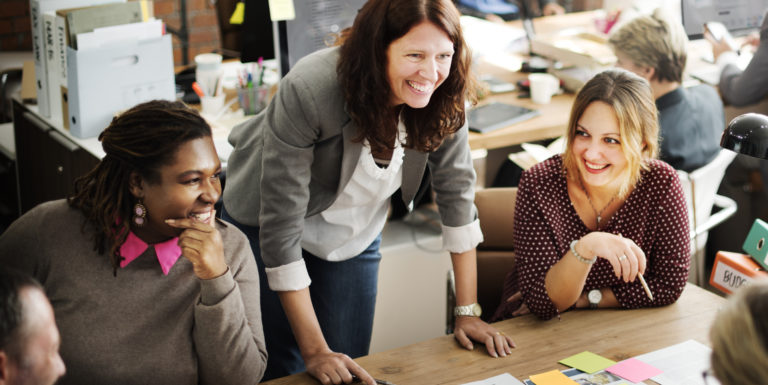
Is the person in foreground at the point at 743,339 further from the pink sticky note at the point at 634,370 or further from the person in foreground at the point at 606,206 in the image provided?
the person in foreground at the point at 606,206

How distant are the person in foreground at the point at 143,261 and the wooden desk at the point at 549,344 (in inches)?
6.9

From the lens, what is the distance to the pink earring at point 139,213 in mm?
1385

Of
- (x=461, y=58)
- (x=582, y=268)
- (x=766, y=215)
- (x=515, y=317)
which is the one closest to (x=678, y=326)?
(x=582, y=268)

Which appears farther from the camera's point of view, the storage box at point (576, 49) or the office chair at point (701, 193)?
the storage box at point (576, 49)

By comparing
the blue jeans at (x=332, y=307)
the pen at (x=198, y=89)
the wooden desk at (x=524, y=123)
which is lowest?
the blue jeans at (x=332, y=307)

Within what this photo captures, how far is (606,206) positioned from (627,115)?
217 mm

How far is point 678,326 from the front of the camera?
166cm

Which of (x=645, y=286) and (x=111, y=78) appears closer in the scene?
(x=645, y=286)

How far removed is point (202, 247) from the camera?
1346mm

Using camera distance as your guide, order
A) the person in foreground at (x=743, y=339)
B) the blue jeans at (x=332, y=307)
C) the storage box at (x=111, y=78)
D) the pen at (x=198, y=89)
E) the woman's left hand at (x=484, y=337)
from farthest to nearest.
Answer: the pen at (x=198, y=89), the storage box at (x=111, y=78), the blue jeans at (x=332, y=307), the woman's left hand at (x=484, y=337), the person in foreground at (x=743, y=339)

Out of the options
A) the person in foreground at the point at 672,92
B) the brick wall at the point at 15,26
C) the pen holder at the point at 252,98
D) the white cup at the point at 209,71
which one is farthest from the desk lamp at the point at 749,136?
the brick wall at the point at 15,26

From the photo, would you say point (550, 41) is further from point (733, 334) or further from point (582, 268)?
point (733, 334)

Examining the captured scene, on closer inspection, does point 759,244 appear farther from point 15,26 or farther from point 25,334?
point 15,26

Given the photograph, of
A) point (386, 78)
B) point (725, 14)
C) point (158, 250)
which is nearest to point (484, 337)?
point (386, 78)
